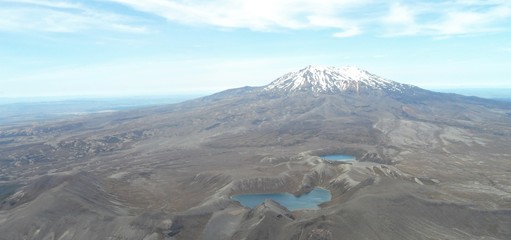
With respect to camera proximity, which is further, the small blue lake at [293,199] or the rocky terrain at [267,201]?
the small blue lake at [293,199]

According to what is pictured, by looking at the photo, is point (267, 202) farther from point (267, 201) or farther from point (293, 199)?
point (293, 199)

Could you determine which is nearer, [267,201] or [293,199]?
[267,201]

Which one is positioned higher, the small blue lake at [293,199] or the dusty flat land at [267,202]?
the dusty flat land at [267,202]

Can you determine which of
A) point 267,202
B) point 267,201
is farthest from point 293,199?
point 267,202

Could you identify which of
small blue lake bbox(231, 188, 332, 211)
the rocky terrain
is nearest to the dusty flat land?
the rocky terrain

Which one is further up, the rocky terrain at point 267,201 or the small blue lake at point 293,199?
the rocky terrain at point 267,201

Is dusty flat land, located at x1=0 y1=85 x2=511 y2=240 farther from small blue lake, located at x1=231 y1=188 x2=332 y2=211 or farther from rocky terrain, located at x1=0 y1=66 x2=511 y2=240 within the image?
small blue lake, located at x1=231 y1=188 x2=332 y2=211

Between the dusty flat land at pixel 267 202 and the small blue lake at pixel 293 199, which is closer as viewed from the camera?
the dusty flat land at pixel 267 202

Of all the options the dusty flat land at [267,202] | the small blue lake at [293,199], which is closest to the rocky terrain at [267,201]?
the dusty flat land at [267,202]

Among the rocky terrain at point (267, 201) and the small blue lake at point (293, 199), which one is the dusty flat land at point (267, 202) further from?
the small blue lake at point (293, 199)
